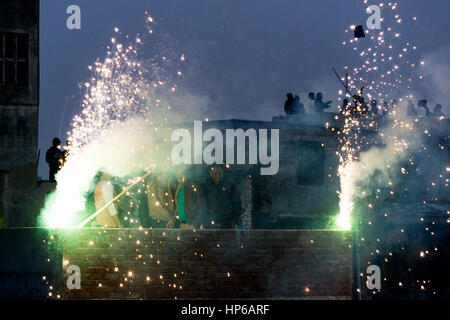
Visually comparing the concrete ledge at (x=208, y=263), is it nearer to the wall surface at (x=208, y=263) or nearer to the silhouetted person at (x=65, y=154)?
the wall surface at (x=208, y=263)

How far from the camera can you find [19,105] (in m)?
16.3

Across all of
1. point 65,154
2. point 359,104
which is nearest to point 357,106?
point 359,104

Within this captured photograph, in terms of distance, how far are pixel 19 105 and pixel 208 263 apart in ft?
33.2

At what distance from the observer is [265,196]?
67.2ft

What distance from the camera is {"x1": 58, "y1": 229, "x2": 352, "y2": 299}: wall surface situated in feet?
28.3

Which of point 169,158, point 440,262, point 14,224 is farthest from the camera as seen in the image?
point 169,158

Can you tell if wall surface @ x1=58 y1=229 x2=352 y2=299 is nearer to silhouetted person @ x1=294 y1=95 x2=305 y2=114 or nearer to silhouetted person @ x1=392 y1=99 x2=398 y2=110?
silhouetted person @ x1=294 y1=95 x2=305 y2=114

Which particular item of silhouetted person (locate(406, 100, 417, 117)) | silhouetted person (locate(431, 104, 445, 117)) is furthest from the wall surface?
silhouetted person (locate(431, 104, 445, 117))

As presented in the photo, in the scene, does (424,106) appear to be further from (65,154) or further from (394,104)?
(65,154)

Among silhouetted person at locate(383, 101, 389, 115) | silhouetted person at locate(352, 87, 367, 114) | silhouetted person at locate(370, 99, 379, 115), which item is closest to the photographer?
silhouetted person at locate(352, 87, 367, 114)

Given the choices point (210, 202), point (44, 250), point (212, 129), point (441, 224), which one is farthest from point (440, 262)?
point (212, 129)

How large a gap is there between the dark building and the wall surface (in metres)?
8.05

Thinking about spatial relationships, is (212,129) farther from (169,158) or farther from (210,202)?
(210,202)

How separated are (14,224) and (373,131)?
14277mm
